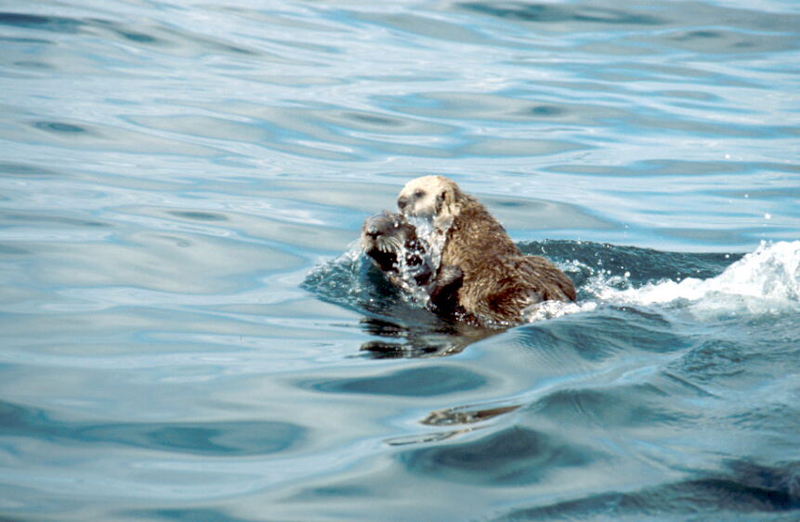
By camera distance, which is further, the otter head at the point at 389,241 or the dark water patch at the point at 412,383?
the otter head at the point at 389,241

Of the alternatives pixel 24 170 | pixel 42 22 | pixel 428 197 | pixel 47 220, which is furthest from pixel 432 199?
pixel 42 22

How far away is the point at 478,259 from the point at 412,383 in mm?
1995

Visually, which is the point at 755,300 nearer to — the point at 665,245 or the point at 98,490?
the point at 665,245

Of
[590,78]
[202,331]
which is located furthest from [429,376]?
[590,78]

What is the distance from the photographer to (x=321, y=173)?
35.6 feet

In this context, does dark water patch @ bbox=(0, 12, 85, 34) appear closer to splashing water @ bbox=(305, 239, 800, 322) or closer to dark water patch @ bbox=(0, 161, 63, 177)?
dark water patch @ bbox=(0, 161, 63, 177)

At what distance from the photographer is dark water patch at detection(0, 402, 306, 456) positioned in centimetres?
430

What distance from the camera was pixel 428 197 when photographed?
24.8ft

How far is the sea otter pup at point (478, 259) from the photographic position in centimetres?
623

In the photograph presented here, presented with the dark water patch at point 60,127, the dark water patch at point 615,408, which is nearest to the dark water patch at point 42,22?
the dark water patch at point 60,127

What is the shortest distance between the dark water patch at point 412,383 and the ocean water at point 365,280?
2 centimetres

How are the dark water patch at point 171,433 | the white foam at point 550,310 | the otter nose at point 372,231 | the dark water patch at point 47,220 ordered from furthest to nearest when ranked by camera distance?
the dark water patch at point 47,220
the otter nose at point 372,231
the white foam at point 550,310
the dark water patch at point 171,433

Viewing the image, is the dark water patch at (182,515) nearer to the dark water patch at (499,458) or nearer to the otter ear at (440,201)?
the dark water patch at (499,458)

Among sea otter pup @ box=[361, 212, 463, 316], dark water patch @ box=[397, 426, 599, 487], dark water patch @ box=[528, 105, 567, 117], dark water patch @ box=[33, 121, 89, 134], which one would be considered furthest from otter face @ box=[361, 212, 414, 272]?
dark water patch @ box=[528, 105, 567, 117]
